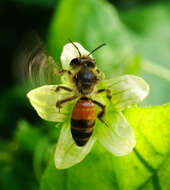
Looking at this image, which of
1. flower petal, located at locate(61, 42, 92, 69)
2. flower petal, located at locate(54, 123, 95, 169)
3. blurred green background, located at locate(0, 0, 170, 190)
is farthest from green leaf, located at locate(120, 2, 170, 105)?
flower petal, located at locate(54, 123, 95, 169)

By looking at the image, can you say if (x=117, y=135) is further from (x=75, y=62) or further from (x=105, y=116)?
(x=75, y=62)

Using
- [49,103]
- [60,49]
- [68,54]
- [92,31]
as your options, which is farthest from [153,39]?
[49,103]

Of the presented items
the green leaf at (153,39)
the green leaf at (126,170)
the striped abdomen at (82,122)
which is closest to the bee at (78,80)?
the striped abdomen at (82,122)

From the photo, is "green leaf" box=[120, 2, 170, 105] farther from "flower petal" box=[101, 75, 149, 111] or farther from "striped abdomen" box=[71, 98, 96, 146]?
"striped abdomen" box=[71, 98, 96, 146]

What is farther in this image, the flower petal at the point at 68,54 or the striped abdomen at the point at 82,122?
the flower petal at the point at 68,54

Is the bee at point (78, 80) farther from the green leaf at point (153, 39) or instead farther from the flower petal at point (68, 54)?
the green leaf at point (153, 39)

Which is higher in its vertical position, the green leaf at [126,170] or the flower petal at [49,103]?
the flower petal at [49,103]

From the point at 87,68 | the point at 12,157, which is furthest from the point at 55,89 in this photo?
the point at 12,157
